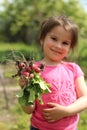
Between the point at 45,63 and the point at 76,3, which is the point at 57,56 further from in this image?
the point at 76,3

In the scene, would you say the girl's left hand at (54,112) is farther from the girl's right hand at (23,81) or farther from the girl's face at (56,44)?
the girl's face at (56,44)

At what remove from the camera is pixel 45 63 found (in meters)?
3.05

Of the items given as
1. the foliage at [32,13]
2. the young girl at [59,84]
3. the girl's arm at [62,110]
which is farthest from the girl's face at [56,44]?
the foliage at [32,13]

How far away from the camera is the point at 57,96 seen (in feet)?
9.53

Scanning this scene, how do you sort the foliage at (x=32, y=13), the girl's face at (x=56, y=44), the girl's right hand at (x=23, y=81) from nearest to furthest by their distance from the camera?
the girl's right hand at (x=23, y=81)
the girl's face at (x=56, y=44)
the foliage at (x=32, y=13)

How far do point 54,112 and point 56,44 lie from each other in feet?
1.47

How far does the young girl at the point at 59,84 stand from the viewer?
9.50 feet

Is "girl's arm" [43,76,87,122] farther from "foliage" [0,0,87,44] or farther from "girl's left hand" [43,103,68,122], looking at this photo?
"foliage" [0,0,87,44]

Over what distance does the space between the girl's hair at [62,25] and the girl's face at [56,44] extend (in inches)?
1.1

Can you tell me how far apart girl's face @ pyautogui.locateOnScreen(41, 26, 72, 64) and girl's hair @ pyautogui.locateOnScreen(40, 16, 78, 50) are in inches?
1.1

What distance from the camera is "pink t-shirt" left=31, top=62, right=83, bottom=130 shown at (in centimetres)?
291

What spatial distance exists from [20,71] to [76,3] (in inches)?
1104

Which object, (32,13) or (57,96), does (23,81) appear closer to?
(57,96)

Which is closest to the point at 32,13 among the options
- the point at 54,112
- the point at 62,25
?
the point at 62,25
